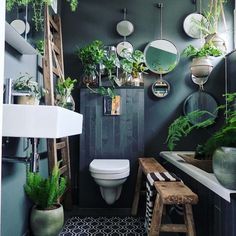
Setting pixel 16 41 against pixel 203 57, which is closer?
pixel 16 41

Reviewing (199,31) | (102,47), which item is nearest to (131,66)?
(102,47)

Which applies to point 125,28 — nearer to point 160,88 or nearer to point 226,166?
point 160,88

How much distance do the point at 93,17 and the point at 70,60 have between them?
0.57 meters

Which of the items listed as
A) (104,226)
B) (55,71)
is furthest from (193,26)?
(104,226)

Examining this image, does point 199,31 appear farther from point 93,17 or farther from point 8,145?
point 8,145

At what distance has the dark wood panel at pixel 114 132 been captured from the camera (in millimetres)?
2834

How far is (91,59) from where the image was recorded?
2.77 metres

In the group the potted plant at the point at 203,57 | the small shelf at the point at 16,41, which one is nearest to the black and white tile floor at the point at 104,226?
the small shelf at the point at 16,41

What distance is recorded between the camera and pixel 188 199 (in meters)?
1.48

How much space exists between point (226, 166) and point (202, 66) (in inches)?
65.8

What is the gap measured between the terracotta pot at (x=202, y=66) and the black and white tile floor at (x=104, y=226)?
1588 millimetres

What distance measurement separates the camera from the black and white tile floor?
2.22 meters

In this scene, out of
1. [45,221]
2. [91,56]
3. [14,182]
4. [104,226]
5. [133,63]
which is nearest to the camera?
[14,182]

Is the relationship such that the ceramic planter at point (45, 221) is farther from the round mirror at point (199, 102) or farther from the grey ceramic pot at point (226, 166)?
the round mirror at point (199, 102)
